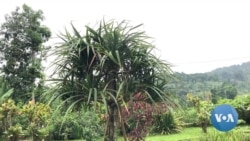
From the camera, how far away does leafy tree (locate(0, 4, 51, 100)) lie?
15.9 meters

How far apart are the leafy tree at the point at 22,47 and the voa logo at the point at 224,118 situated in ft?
38.7

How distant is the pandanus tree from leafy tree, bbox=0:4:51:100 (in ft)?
39.6

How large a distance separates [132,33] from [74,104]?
3.40 ft

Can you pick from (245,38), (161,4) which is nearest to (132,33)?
(161,4)

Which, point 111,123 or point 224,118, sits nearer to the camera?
point 111,123

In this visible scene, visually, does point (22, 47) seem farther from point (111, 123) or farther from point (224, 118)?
point (111, 123)

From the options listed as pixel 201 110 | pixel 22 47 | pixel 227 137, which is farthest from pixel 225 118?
pixel 22 47

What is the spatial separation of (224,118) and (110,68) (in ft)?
6.53

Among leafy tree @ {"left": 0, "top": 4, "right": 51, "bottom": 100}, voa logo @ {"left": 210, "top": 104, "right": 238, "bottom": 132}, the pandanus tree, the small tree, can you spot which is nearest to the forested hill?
the small tree

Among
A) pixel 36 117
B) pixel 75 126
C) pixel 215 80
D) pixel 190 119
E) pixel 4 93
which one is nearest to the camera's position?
pixel 36 117

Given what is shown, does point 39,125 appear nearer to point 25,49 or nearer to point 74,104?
point 25,49

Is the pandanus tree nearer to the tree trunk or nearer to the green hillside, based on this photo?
the tree trunk

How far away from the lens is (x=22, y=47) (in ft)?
53.6

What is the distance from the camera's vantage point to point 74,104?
12.8 feet
